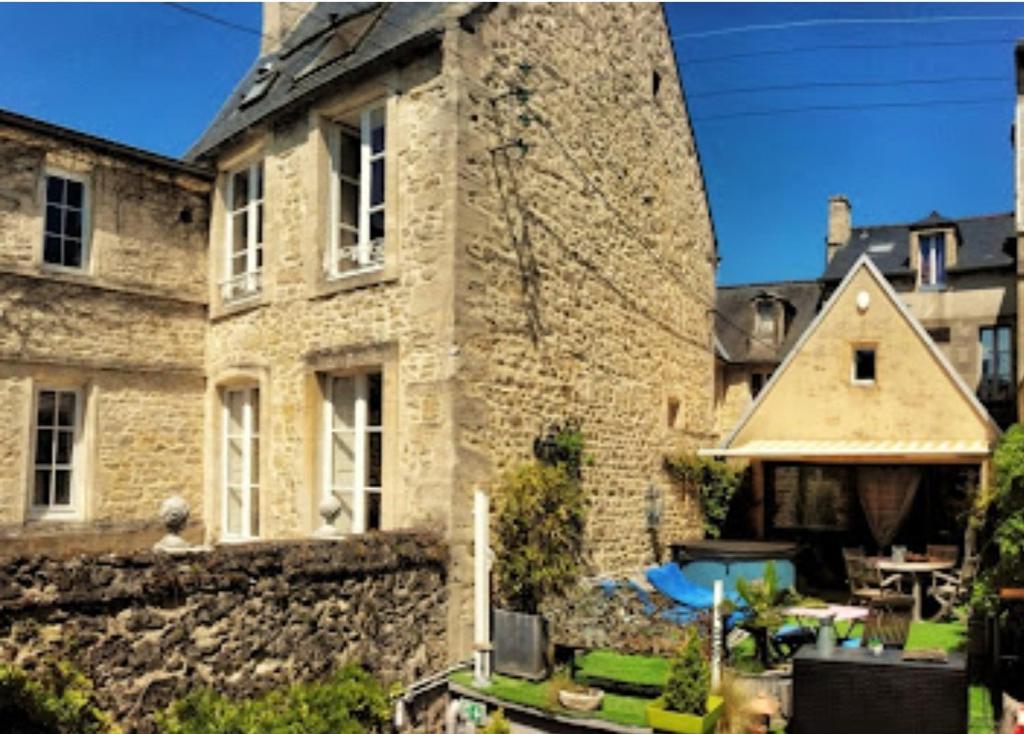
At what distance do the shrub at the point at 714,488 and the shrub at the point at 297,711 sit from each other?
9.83 metres

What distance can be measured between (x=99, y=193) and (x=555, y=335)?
734cm

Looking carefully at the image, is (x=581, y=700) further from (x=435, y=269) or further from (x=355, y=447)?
(x=435, y=269)

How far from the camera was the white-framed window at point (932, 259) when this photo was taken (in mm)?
→ 24969

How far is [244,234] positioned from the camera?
13.9 meters

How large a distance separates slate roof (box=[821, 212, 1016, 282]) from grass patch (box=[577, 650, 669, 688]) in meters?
19.0

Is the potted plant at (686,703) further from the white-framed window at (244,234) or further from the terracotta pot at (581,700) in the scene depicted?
the white-framed window at (244,234)

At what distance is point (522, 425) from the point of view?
438 inches

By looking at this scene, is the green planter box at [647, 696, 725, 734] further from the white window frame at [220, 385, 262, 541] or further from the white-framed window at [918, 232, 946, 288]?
the white-framed window at [918, 232, 946, 288]

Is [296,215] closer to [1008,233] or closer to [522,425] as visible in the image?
[522,425]

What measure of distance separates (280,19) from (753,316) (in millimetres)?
18743

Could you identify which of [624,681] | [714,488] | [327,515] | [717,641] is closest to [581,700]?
[624,681]

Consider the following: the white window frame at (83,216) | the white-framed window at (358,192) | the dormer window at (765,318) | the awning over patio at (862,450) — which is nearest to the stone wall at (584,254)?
the awning over patio at (862,450)

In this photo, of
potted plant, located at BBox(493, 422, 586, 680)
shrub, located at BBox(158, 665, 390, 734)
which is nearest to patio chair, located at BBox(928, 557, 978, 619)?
potted plant, located at BBox(493, 422, 586, 680)

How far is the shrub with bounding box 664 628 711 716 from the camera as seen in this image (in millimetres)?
7805
